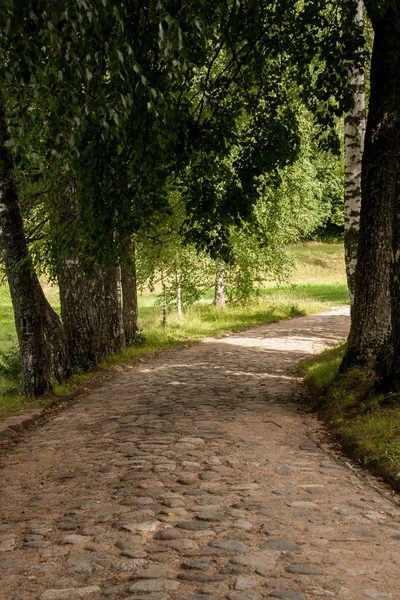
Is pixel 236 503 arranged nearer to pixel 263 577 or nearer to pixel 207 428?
pixel 263 577

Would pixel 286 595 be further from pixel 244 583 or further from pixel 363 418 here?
pixel 363 418

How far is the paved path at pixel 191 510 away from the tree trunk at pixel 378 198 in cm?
157

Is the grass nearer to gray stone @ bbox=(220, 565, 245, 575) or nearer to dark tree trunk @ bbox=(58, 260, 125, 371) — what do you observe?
dark tree trunk @ bbox=(58, 260, 125, 371)

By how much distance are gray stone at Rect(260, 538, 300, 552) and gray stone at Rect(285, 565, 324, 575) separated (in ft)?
1.12

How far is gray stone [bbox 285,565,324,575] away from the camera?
4953mm

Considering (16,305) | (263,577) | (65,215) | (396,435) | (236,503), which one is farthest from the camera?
(65,215)

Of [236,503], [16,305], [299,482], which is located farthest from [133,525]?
[16,305]

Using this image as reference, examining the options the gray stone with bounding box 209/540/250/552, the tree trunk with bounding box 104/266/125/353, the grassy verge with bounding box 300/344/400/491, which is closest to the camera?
the gray stone with bounding box 209/540/250/552

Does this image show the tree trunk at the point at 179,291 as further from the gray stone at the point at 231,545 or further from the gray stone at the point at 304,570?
the gray stone at the point at 304,570

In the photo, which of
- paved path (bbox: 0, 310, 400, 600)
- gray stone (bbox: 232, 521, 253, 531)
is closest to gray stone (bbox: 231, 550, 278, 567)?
paved path (bbox: 0, 310, 400, 600)

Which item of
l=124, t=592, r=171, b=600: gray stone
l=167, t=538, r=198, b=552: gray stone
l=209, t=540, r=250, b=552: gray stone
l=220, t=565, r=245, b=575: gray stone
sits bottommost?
l=209, t=540, r=250, b=552: gray stone

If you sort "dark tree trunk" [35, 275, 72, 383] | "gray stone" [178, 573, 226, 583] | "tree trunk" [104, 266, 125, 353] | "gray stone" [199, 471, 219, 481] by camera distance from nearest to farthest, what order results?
1. "gray stone" [178, 573, 226, 583]
2. "gray stone" [199, 471, 219, 481]
3. "dark tree trunk" [35, 275, 72, 383]
4. "tree trunk" [104, 266, 125, 353]

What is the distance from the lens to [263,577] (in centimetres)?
488

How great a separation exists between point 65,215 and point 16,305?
3.09 m
